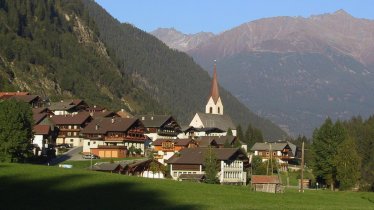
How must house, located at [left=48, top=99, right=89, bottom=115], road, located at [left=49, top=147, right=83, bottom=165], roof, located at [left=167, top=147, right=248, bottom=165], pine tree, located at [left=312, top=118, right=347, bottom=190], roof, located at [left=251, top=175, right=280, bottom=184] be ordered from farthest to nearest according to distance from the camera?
house, located at [left=48, top=99, right=89, bottom=115] < pine tree, located at [left=312, top=118, right=347, bottom=190] < roof, located at [left=167, top=147, right=248, bottom=165] < road, located at [left=49, top=147, right=83, bottom=165] < roof, located at [left=251, top=175, right=280, bottom=184]

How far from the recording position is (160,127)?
174 metres

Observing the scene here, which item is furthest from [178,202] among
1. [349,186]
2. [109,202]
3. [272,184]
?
[349,186]

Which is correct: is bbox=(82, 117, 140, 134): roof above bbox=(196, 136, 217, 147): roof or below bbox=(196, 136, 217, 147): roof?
above

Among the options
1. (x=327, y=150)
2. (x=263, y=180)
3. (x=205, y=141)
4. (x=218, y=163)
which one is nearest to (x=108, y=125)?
(x=205, y=141)

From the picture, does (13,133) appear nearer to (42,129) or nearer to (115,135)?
(42,129)

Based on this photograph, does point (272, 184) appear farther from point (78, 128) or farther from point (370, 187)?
point (78, 128)

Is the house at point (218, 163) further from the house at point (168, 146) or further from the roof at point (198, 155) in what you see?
the house at point (168, 146)

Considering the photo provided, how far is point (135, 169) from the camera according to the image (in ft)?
382

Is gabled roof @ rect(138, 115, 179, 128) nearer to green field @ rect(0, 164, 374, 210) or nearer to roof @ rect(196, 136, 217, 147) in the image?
roof @ rect(196, 136, 217, 147)

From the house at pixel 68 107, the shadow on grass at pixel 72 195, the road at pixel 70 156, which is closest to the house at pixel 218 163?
the road at pixel 70 156

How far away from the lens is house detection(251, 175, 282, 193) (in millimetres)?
95256

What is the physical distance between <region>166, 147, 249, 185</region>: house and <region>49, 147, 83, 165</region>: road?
1643 centimetres

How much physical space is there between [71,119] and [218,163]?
146 feet

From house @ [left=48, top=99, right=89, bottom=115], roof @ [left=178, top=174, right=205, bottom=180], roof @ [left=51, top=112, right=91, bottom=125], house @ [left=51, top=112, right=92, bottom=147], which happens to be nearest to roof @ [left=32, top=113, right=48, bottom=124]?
house @ [left=51, top=112, right=92, bottom=147]
